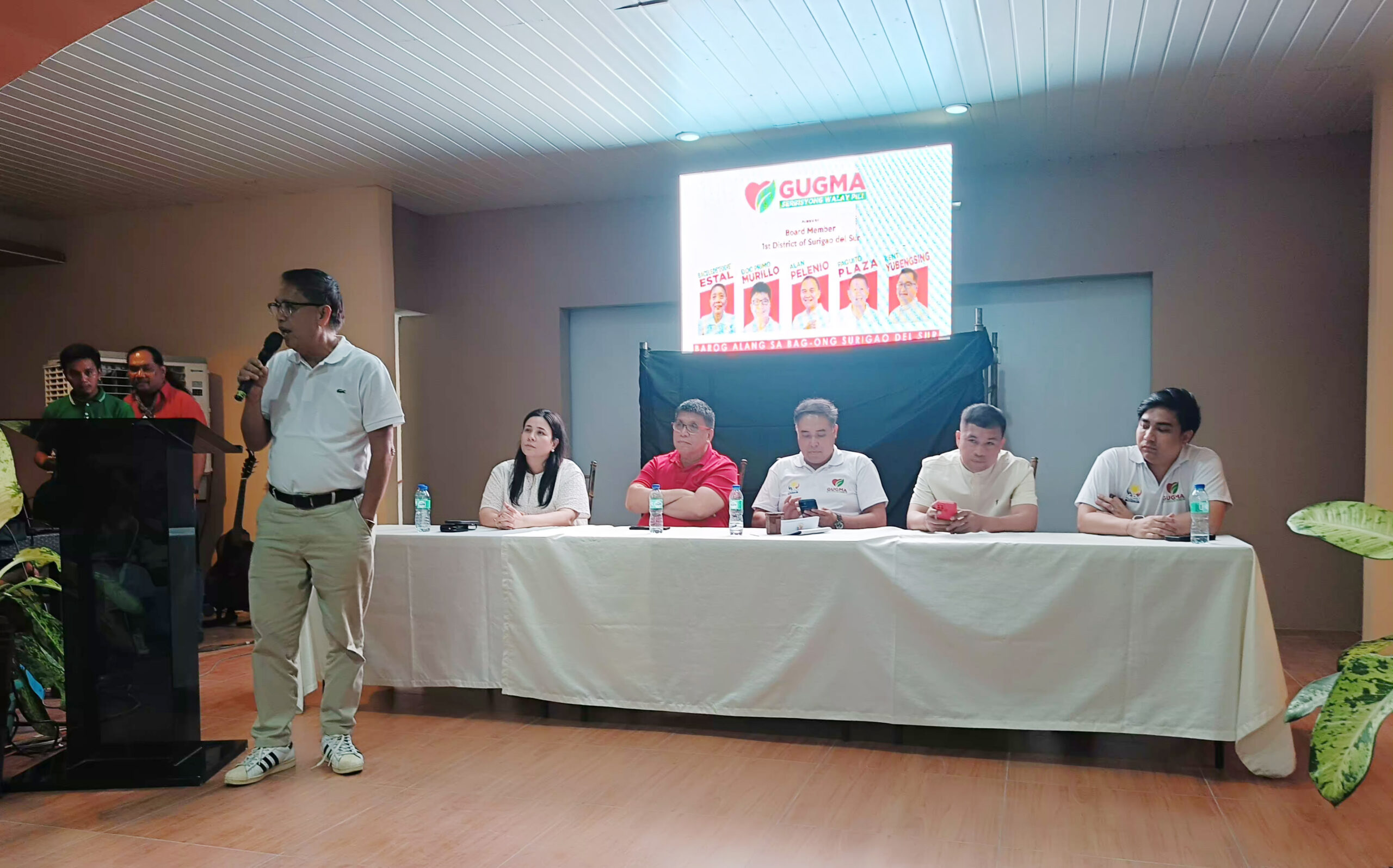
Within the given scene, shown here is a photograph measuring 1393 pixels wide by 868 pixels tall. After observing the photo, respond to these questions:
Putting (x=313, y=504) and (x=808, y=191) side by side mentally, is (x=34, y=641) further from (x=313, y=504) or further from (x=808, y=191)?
(x=808, y=191)

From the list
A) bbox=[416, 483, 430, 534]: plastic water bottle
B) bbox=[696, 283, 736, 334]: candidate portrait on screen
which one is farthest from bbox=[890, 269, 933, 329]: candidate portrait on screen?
bbox=[416, 483, 430, 534]: plastic water bottle

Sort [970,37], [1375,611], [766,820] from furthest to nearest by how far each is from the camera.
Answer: [1375,611], [970,37], [766,820]

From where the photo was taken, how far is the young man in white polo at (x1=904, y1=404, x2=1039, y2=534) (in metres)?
3.24

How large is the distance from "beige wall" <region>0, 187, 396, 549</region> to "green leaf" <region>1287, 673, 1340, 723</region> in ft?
16.0

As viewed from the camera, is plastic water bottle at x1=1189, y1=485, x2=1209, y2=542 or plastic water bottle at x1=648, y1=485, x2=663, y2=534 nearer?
plastic water bottle at x1=1189, y1=485, x2=1209, y2=542

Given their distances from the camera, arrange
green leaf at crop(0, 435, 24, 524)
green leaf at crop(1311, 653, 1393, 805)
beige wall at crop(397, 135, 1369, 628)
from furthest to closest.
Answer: beige wall at crop(397, 135, 1369, 628), green leaf at crop(0, 435, 24, 524), green leaf at crop(1311, 653, 1393, 805)

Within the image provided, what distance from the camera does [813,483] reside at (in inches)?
144

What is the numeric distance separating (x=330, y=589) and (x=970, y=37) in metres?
3.02

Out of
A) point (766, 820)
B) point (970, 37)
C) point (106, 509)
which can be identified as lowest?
point (766, 820)

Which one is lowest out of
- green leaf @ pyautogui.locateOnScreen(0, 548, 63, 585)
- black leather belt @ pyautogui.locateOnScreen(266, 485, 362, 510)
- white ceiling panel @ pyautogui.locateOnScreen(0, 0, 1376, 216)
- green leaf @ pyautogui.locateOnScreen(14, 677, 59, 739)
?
green leaf @ pyautogui.locateOnScreen(14, 677, 59, 739)

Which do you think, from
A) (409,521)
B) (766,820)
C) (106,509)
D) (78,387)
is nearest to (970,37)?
(766,820)

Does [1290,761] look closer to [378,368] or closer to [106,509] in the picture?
[378,368]

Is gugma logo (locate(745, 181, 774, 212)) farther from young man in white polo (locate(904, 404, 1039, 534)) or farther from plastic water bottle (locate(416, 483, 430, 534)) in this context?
plastic water bottle (locate(416, 483, 430, 534))

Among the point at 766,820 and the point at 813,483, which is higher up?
the point at 813,483
